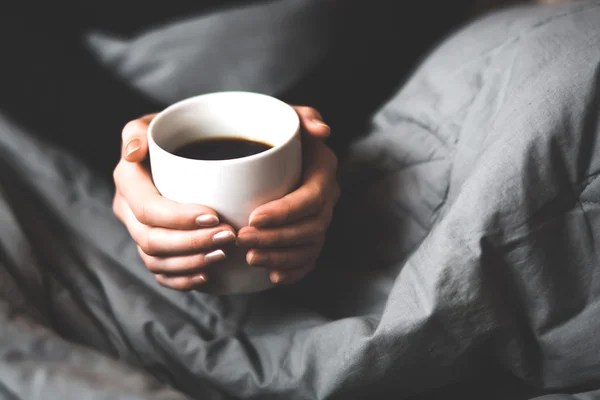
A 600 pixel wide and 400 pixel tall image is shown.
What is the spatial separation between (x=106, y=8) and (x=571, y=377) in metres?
0.71

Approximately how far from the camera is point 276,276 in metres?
0.49

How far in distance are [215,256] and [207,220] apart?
0.03 metres

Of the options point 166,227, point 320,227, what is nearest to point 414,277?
point 320,227

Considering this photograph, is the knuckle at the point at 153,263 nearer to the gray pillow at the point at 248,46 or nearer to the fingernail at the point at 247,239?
the fingernail at the point at 247,239

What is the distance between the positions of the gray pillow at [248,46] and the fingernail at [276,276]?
300mm

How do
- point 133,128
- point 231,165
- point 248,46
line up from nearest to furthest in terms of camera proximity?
point 231,165
point 133,128
point 248,46

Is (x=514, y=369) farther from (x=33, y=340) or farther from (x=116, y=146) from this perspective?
(x=116, y=146)

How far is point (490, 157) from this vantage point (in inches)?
17.7

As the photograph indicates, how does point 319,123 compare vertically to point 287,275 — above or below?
above

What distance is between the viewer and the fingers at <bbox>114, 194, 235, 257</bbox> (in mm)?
443

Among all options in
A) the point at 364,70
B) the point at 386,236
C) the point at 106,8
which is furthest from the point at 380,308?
the point at 106,8

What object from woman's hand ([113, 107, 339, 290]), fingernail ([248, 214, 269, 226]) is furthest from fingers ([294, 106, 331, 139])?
fingernail ([248, 214, 269, 226])

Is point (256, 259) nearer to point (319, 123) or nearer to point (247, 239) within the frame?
point (247, 239)

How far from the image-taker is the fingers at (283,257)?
1.52 ft
